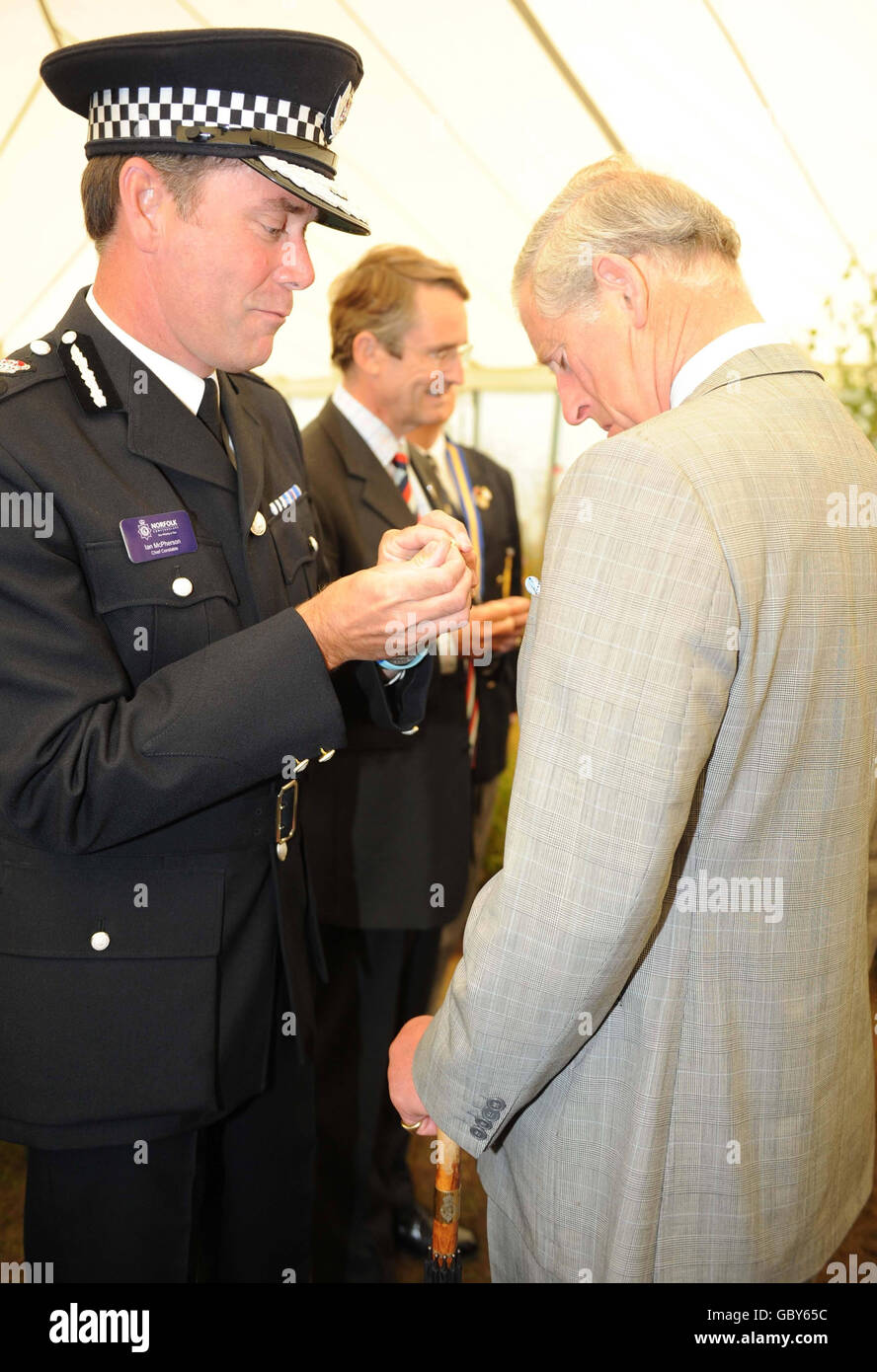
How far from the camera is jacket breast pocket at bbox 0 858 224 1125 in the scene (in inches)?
54.2

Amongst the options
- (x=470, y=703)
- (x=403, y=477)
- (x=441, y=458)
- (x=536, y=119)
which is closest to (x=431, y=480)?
(x=403, y=477)

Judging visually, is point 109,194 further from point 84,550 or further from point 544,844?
point 544,844

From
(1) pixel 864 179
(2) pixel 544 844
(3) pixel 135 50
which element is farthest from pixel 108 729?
(1) pixel 864 179

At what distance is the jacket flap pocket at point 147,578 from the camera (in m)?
1.33

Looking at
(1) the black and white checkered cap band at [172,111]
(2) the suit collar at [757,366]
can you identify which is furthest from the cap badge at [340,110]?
(2) the suit collar at [757,366]

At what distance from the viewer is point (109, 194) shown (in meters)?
1.41

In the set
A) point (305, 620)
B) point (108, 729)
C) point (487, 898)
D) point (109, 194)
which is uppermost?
point (109, 194)

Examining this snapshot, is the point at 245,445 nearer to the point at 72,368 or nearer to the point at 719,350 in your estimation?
the point at 72,368

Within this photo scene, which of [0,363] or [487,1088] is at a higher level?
[0,363]

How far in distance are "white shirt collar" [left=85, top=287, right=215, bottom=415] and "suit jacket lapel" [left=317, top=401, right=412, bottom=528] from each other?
0.92 meters

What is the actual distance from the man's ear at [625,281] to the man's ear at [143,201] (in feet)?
1.86

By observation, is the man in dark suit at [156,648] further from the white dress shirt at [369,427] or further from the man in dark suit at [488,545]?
the man in dark suit at [488,545]

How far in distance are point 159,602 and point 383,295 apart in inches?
59.6

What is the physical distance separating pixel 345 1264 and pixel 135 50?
7.27 ft
